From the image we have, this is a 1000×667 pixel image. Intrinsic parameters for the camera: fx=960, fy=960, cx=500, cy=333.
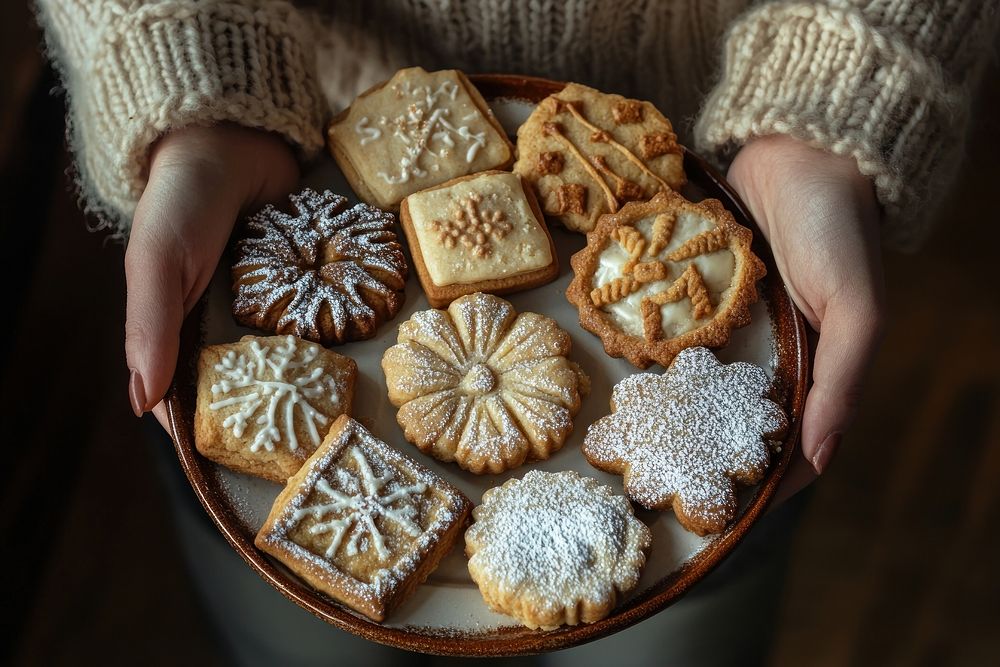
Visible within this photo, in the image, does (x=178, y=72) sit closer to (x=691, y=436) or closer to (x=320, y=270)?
(x=320, y=270)

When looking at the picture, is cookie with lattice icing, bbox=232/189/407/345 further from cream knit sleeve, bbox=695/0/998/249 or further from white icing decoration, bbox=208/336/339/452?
cream knit sleeve, bbox=695/0/998/249

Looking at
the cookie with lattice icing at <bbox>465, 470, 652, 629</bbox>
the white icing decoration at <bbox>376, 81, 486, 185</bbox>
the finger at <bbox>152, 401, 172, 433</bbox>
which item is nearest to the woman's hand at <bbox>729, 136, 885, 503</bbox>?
the cookie with lattice icing at <bbox>465, 470, 652, 629</bbox>

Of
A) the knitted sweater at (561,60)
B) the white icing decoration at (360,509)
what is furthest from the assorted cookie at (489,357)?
the knitted sweater at (561,60)

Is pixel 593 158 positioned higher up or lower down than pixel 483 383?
higher up

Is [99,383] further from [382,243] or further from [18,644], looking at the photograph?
[382,243]

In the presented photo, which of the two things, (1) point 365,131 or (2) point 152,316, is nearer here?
(2) point 152,316

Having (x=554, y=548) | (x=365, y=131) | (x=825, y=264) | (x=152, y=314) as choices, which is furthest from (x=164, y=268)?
(x=825, y=264)

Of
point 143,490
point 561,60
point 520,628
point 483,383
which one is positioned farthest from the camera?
point 143,490
